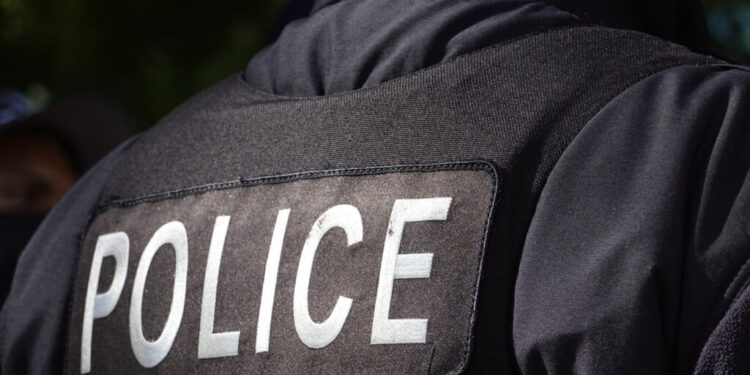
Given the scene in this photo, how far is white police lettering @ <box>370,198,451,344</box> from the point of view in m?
1.00

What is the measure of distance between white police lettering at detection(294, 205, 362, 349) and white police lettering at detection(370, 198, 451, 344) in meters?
0.03

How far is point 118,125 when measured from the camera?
3273mm

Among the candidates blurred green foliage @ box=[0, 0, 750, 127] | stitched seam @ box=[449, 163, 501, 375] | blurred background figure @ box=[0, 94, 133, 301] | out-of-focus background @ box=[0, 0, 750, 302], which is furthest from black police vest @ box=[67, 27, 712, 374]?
blurred green foliage @ box=[0, 0, 750, 127]

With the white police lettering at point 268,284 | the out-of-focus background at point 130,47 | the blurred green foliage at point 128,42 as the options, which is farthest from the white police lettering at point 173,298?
the blurred green foliage at point 128,42

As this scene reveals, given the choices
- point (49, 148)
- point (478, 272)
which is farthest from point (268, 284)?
point (49, 148)

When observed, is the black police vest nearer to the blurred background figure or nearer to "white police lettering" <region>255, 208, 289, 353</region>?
"white police lettering" <region>255, 208, 289, 353</region>

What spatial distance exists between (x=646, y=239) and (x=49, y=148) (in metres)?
2.49

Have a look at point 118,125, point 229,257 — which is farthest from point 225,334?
point 118,125

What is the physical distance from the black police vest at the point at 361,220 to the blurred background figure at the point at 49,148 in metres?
1.80

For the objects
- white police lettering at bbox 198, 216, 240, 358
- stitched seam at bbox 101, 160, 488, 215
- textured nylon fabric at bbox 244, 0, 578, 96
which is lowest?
white police lettering at bbox 198, 216, 240, 358

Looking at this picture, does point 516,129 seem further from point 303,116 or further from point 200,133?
point 200,133

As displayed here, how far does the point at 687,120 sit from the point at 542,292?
19 cm

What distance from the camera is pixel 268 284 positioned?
109 cm

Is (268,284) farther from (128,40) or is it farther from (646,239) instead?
(128,40)
